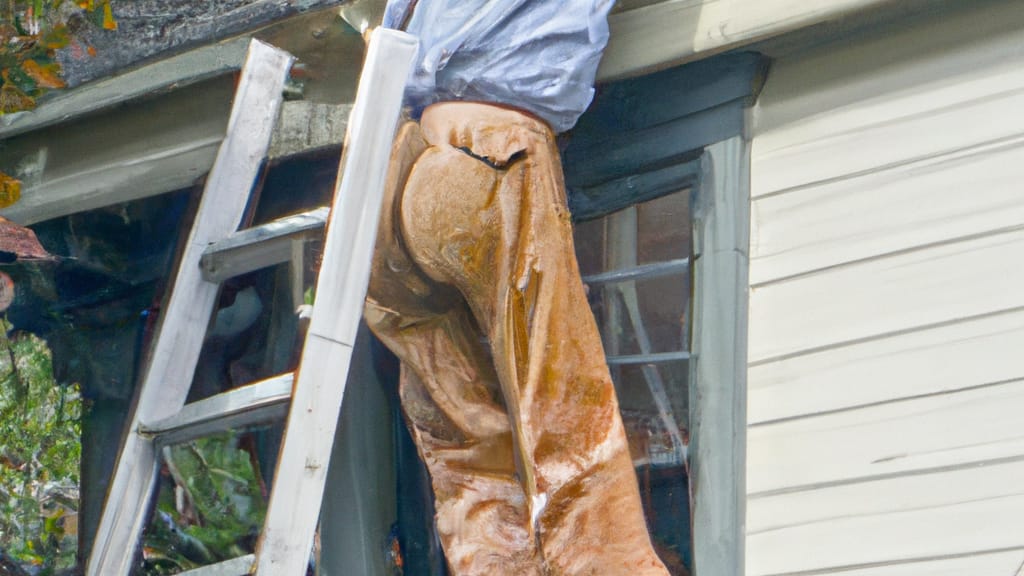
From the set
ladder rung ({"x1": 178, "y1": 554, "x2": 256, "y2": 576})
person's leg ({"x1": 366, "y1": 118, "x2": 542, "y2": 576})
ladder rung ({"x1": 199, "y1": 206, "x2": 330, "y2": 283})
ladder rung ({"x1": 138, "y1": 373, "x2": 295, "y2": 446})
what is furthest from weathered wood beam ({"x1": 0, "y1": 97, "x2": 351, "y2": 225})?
ladder rung ({"x1": 178, "y1": 554, "x2": 256, "y2": 576})

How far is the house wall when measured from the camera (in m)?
2.20

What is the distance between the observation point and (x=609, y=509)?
2316 millimetres

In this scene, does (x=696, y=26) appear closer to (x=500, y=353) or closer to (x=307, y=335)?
(x=500, y=353)

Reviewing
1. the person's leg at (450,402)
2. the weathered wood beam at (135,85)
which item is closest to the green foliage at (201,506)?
the person's leg at (450,402)

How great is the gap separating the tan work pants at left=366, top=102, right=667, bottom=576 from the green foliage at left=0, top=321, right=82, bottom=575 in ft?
3.47

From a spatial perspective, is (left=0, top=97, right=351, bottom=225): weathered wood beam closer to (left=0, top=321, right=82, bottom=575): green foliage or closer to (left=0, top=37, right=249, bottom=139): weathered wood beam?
(left=0, top=37, right=249, bottom=139): weathered wood beam

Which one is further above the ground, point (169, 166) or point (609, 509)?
point (169, 166)

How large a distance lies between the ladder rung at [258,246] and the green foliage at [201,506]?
0.33 m

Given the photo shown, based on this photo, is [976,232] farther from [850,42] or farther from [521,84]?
[521,84]

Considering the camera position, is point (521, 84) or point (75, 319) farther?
point (75, 319)

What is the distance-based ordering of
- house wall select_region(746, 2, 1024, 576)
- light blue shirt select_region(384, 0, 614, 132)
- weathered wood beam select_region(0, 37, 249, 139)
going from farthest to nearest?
weathered wood beam select_region(0, 37, 249, 139) → light blue shirt select_region(384, 0, 614, 132) → house wall select_region(746, 2, 1024, 576)

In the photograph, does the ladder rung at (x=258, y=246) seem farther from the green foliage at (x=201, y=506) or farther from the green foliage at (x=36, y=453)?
the green foliage at (x=36, y=453)

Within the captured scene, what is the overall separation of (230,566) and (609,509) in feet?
2.00

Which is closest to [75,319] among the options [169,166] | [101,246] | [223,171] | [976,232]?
[101,246]
